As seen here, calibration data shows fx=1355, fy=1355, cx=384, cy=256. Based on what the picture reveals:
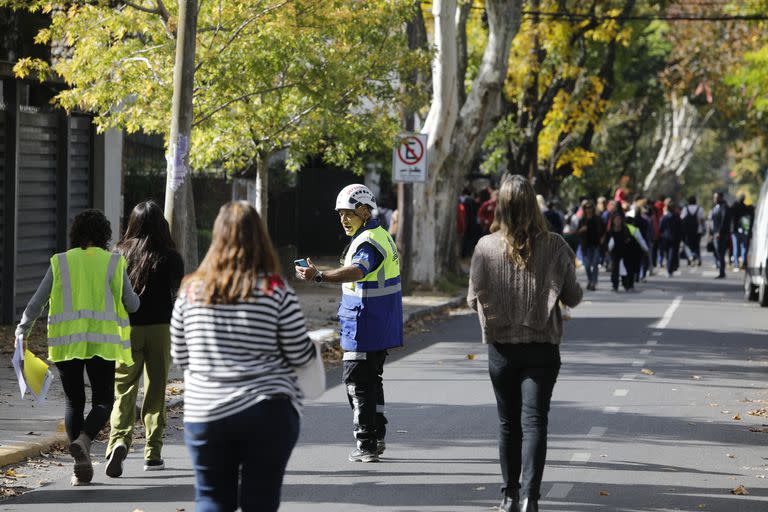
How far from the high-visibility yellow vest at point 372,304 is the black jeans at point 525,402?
1.70 m

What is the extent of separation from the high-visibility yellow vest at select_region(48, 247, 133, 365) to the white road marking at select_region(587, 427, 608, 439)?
3864 mm

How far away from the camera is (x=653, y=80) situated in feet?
168

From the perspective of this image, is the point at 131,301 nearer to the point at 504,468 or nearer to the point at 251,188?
the point at 504,468

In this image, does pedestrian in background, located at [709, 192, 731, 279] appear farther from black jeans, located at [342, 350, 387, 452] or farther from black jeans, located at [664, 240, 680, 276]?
black jeans, located at [342, 350, 387, 452]

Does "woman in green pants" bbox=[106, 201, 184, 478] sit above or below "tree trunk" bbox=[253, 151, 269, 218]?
below

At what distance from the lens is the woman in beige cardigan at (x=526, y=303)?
689 cm

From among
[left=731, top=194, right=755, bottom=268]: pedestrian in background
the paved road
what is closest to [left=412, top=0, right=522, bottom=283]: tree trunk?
the paved road

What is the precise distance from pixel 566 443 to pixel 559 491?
176cm

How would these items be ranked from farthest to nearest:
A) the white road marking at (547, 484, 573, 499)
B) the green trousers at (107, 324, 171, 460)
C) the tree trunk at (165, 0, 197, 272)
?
the tree trunk at (165, 0, 197, 272) → the green trousers at (107, 324, 171, 460) → the white road marking at (547, 484, 573, 499)

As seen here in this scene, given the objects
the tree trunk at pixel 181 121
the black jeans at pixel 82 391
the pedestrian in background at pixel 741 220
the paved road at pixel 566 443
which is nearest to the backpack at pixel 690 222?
the pedestrian in background at pixel 741 220

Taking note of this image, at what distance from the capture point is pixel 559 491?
26.3ft

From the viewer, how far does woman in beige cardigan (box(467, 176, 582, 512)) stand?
6.89 m

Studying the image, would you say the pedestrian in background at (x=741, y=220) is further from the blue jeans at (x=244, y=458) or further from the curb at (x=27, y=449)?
the blue jeans at (x=244, y=458)

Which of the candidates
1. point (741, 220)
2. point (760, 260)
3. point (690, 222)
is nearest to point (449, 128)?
point (760, 260)
